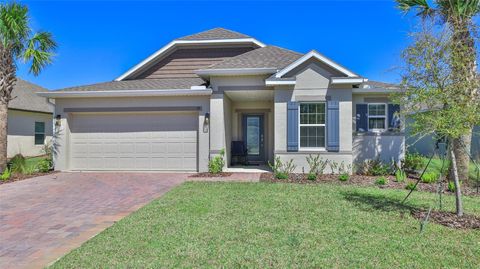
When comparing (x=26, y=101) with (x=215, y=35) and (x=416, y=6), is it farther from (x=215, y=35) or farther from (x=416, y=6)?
(x=416, y=6)

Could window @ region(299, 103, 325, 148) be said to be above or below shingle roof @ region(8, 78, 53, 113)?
below

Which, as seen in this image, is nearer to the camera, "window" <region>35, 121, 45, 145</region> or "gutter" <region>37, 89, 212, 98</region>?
"gutter" <region>37, 89, 212, 98</region>

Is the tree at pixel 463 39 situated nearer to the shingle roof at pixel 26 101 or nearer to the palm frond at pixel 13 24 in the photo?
the palm frond at pixel 13 24

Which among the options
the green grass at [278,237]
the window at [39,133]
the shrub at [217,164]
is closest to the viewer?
the green grass at [278,237]

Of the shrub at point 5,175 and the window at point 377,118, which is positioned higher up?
the window at point 377,118

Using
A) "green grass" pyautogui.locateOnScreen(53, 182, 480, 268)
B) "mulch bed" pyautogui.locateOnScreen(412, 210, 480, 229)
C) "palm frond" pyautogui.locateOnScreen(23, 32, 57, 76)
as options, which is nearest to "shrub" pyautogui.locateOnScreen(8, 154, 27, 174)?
"palm frond" pyautogui.locateOnScreen(23, 32, 57, 76)

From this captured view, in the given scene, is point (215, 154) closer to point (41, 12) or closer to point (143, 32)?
point (41, 12)

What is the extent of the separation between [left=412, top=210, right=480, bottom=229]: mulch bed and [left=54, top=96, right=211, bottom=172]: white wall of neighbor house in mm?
7760

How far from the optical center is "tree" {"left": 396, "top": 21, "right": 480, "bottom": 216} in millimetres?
4945

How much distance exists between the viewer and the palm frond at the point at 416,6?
928cm

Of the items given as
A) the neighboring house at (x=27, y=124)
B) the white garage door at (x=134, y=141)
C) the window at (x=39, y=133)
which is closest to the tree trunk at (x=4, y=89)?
the white garage door at (x=134, y=141)

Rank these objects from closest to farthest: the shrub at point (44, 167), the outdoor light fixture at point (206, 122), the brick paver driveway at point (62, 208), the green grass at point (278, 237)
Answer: the green grass at point (278, 237) → the brick paver driveway at point (62, 208) → the outdoor light fixture at point (206, 122) → the shrub at point (44, 167)

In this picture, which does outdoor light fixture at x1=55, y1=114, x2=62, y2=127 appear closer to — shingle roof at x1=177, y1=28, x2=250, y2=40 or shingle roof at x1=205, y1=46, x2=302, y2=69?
shingle roof at x1=205, y1=46, x2=302, y2=69

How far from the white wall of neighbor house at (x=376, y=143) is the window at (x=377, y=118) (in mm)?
221
